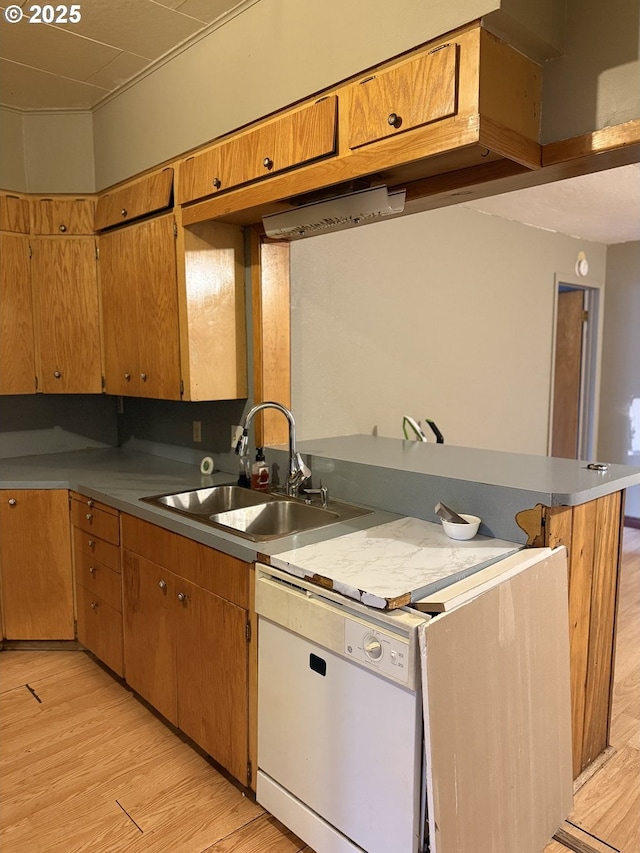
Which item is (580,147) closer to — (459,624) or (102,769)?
(459,624)

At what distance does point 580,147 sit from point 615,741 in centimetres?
206

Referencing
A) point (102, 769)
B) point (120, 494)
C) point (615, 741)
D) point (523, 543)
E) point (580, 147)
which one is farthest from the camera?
point (120, 494)

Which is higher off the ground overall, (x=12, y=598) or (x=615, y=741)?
(x=12, y=598)

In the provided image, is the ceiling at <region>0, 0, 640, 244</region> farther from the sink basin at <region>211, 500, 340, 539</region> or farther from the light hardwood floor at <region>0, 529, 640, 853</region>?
the light hardwood floor at <region>0, 529, 640, 853</region>

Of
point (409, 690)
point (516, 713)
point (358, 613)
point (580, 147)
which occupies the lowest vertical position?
point (516, 713)

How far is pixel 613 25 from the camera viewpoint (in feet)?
4.98

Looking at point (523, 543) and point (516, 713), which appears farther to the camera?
point (523, 543)

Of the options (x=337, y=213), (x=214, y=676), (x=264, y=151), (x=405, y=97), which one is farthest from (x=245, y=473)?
(x=405, y=97)

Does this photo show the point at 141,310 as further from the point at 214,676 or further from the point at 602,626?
the point at 602,626

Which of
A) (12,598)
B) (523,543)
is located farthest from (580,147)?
(12,598)

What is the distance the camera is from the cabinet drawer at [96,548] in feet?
8.12

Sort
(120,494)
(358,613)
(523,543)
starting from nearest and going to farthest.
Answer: (358,613), (523,543), (120,494)

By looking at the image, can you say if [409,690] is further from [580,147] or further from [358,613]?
[580,147]

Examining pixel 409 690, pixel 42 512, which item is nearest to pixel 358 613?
pixel 409 690
